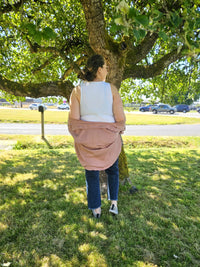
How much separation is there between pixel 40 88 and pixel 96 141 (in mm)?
2198

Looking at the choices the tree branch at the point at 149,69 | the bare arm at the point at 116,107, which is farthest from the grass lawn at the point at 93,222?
the tree branch at the point at 149,69

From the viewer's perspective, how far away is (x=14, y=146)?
8609mm

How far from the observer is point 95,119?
2.19 m

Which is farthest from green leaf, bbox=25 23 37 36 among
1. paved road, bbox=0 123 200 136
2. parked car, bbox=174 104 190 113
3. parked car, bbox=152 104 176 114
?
parked car, bbox=174 104 190 113

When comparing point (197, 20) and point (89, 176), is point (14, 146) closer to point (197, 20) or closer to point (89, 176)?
point (89, 176)

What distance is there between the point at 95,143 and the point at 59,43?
381 centimetres

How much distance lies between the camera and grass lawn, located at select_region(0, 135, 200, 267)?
1918 mm

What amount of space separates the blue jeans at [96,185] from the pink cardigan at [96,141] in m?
0.15

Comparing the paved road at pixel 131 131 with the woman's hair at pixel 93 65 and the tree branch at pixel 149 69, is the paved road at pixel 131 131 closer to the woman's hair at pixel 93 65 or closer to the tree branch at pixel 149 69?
the tree branch at pixel 149 69

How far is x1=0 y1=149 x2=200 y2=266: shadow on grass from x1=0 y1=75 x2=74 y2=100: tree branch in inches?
70.5

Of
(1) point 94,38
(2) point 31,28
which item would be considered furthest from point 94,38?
(2) point 31,28

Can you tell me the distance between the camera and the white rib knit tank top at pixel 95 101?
A: 7.09ft

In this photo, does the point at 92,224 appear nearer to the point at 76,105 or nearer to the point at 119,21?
the point at 76,105

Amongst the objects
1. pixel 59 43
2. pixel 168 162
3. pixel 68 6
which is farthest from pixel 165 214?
pixel 68 6
